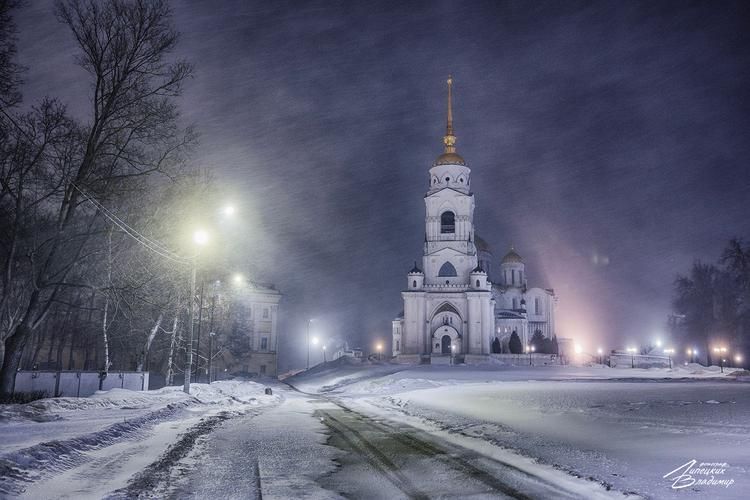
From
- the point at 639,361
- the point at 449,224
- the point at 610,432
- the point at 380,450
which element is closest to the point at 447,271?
the point at 449,224

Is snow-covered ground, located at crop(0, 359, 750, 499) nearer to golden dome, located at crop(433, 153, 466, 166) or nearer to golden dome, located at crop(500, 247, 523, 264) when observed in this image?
golden dome, located at crop(433, 153, 466, 166)

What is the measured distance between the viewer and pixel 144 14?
60.9 ft

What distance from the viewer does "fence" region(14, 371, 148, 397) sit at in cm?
2191

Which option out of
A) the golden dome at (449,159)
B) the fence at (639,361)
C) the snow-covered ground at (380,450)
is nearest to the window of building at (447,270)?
the golden dome at (449,159)

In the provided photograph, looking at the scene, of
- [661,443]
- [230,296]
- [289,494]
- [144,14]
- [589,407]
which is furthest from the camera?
[230,296]

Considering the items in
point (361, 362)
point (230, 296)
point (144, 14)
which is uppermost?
point (144, 14)

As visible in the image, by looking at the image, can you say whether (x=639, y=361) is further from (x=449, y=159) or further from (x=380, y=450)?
(x=380, y=450)

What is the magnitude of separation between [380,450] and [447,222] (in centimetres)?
6745

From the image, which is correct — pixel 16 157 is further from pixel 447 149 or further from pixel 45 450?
pixel 447 149

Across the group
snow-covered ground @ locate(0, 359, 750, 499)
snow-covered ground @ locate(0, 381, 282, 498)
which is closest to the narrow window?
snow-covered ground @ locate(0, 359, 750, 499)

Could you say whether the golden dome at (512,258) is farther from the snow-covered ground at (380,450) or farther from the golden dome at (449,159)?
the snow-covered ground at (380,450)

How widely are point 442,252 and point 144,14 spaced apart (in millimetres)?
58161

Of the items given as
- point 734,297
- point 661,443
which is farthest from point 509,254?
point 661,443

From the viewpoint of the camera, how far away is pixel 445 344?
72.1 m
